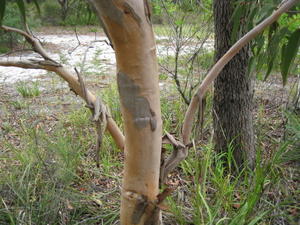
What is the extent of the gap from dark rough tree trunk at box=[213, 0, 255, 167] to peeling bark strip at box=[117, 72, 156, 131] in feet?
2.62

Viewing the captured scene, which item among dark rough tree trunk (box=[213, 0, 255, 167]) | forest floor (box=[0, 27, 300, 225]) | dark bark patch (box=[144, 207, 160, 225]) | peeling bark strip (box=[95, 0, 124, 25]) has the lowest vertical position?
forest floor (box=[0, 27, 300, 225])

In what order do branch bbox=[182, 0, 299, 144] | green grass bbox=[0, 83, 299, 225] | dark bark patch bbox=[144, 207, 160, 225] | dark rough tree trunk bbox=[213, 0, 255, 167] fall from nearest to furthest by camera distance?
1. branch bbox=[182, 0, 299, 144]
2. dark bark patch bbox=[144, 207, 160, 225]
3. green grass bbox=[0, 83, 299, 225]
4. dark rough tree trunk bbox=[213, 0, 255, 167]

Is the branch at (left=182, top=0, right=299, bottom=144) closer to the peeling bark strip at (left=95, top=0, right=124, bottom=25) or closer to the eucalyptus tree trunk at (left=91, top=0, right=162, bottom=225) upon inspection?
the eucalyptus tree trunk at (left=91, top=0, right=162, bottom=225)

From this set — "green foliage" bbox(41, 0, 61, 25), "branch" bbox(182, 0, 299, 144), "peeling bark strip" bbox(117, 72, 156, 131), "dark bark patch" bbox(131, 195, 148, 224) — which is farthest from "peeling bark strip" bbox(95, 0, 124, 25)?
"green foliage" bbox(41, 0, 61, 25)

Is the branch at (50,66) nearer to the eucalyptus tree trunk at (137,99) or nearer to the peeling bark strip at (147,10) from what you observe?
the eucalyptus tree trunk at (137,99)

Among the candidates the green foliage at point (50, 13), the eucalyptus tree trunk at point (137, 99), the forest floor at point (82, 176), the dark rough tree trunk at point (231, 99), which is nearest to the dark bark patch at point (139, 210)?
the eucalyptus tree trunk at point (137, 99)

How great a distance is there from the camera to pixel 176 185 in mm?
1589

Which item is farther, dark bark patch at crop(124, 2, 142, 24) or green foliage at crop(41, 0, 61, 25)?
green foliage at crop(41, 0, 61, 25)

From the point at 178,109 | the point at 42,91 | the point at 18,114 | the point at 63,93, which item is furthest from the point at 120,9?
the point at 42,91

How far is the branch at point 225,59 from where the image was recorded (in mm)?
817

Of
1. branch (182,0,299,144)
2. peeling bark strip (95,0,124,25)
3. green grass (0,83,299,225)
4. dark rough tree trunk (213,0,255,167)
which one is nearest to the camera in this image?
peeling bark strip (95,0,124,25)

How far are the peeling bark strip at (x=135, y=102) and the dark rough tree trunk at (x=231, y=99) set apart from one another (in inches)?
31.4

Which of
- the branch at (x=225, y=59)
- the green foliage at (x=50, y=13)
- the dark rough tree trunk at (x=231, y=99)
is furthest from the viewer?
the green foliage at (x=50, y=13)

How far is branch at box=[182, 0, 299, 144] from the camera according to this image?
817 mm
